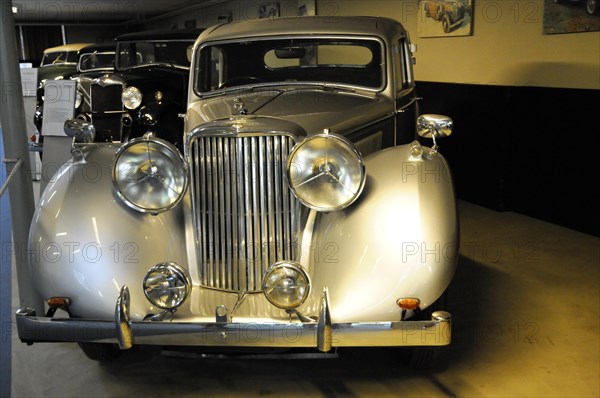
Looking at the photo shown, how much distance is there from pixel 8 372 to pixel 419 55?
6.53 metres

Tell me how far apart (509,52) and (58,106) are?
4291 mm

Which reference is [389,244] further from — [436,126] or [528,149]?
[528,149]

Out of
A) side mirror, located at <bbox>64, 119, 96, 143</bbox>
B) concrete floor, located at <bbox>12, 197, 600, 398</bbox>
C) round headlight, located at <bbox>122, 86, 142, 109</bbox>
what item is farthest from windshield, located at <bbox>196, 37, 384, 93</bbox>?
round headlight, located at <bbox>122, 86, 142, 109</bbox>

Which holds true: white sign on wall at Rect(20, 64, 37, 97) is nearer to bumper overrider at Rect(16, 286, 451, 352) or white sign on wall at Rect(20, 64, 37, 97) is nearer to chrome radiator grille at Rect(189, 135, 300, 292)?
chrome radiator grille at Rect(189, 135, 300, 292)

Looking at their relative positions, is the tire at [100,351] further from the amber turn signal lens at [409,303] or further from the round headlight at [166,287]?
the amber turn signal lens at [409,303]

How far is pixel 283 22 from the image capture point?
4.31 metres

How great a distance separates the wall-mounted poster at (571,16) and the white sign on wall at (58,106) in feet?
13.7

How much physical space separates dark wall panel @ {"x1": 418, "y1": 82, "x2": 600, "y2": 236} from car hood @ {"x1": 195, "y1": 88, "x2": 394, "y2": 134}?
2.62 metres

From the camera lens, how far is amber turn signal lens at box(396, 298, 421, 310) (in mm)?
2668

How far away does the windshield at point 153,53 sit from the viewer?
331 inches

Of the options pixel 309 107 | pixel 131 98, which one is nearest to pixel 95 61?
pixel 131 98

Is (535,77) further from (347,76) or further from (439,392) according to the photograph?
(439,392)

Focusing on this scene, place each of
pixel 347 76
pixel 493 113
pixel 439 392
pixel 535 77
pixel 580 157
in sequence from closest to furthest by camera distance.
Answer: pixel 439 392 < pixel 347 76 < pixel 580 157 < pixel 535 77 < pixel 493 113

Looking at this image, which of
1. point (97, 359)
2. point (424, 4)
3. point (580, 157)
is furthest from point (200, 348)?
point (424, 4)
